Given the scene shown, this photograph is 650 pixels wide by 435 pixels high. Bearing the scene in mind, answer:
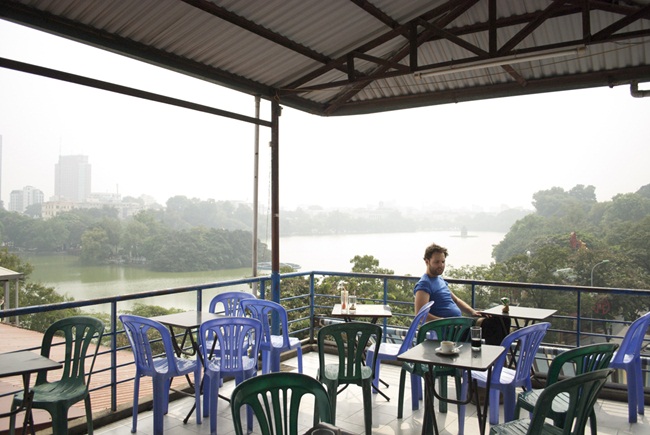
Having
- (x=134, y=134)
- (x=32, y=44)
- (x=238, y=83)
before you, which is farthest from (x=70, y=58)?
(x=238, y=83)

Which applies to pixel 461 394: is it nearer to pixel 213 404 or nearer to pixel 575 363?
pixel 575 363

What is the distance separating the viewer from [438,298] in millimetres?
5000

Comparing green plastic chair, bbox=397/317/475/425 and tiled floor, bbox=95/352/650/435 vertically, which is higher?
green plastic chair, bbox=397/317/475/425

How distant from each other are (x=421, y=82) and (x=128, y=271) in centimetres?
2679

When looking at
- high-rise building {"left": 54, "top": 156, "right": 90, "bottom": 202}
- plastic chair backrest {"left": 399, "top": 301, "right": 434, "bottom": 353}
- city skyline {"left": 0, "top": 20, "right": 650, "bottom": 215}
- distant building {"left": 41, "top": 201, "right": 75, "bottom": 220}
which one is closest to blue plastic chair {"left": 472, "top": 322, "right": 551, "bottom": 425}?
plastic chair backrest {"left": 399, "top": 301, "right": 434, "bottom": 353}

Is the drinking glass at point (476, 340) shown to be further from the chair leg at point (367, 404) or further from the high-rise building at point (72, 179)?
the high-rise building at point (72, 179)

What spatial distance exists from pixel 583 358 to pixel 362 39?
13.5ft

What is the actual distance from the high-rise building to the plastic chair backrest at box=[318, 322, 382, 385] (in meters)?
29.5

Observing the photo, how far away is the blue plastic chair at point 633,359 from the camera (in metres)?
4.17

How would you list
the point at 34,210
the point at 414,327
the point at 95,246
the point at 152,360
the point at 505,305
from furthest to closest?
the point at 34,210, the point at 95,246, the point at 505,305, the point at 414,327, the point at 152,360

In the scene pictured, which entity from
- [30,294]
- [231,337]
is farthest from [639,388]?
[30,294]

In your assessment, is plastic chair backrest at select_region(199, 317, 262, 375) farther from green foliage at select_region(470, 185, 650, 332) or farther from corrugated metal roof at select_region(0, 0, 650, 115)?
green foliage at select_region(470, 185, 650, 332)

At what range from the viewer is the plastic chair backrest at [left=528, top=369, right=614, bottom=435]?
2.19 m

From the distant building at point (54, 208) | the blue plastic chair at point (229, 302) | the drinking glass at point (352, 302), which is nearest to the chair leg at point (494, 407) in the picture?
the drinking glass at point (352, 302)
